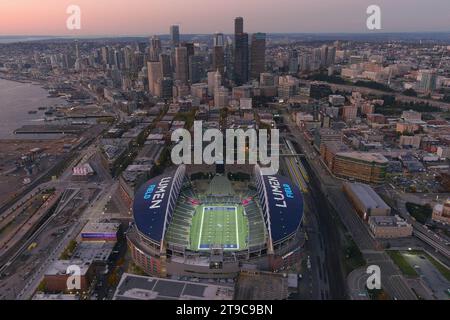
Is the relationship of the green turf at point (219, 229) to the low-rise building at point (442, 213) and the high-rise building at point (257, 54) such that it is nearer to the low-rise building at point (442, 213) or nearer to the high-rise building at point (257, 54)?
the low-rise building at point (442, 213)

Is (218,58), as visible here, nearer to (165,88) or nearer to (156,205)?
(165,88)

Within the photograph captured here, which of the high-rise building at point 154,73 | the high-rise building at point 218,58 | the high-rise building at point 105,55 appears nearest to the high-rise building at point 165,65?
the high-rise building at point 154,73

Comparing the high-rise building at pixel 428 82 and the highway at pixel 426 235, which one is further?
the high-rise building at pixel 428 82

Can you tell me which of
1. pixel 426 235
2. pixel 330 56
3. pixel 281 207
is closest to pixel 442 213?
pixel 426 235

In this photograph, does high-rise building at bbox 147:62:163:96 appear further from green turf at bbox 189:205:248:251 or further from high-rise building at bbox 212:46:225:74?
green turf at bbox 189:205:248:251

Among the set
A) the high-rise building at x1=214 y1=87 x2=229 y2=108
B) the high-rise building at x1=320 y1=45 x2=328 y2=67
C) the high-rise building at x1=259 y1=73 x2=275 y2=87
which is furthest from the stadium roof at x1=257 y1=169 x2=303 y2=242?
the high-rise building at x1=320 y1=45 x2=328 y2=67
